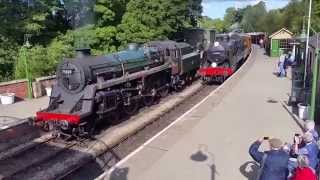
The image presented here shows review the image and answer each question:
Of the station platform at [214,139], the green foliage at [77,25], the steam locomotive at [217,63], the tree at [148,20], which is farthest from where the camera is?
the tree at [148,20]

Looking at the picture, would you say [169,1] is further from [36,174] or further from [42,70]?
[36,174]

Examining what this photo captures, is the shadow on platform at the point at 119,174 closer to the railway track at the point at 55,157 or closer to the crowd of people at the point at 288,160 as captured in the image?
the railway track at the point at 55,157

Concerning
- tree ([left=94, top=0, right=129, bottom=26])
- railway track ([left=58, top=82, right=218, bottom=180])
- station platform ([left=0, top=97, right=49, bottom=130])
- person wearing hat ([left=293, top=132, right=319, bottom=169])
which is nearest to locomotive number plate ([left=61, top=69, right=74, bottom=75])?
station platform ([left=0, top=97, right=49, bottom=130])

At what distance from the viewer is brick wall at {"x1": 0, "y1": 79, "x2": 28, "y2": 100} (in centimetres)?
1852

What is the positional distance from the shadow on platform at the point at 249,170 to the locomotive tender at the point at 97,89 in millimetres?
5319

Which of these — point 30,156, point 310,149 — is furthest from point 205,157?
point 30,156

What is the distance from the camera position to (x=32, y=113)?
1606 cm

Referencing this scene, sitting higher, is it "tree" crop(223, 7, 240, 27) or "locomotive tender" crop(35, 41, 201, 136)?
"tree" crop(223, 7, 240, 27)

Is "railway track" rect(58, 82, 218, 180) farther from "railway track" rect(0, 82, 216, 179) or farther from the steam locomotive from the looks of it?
the steam locomotive

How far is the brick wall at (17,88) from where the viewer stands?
1852cm

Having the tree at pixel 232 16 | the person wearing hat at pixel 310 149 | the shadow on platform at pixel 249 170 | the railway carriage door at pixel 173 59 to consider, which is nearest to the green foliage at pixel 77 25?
the railway carriage door at pixel 173 59

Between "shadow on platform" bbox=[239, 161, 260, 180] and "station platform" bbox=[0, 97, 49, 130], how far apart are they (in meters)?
8.15

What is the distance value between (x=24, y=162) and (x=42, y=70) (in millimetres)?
11328

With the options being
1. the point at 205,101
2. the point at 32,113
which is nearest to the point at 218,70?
the point at 205,101
